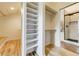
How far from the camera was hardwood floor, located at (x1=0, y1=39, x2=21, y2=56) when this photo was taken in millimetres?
712

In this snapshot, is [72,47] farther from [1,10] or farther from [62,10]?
[1,10]

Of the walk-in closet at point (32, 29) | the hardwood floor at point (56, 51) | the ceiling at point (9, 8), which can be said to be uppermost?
the ceiling at point (9, 8)

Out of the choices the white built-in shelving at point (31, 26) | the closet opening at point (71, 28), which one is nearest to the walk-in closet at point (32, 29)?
the white built-in shelving at point (31, 26)

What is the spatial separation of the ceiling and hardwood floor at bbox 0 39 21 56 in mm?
198

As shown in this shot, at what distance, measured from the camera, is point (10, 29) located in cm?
72

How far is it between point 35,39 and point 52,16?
8.5 inches

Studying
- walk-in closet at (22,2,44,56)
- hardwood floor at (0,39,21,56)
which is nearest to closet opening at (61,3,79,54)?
walk-in closet at (22,2,44,56)

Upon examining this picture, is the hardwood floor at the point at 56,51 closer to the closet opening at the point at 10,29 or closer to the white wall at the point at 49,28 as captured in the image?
the white wall at the point at 49,28

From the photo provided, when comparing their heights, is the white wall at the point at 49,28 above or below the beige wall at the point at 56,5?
below

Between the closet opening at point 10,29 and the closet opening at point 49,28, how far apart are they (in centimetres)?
20

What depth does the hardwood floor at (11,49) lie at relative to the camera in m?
0.71

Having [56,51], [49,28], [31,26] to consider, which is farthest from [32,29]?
[56,51]

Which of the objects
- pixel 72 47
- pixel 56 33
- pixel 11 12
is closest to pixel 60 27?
pixel 56 33

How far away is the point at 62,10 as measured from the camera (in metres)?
0.77
